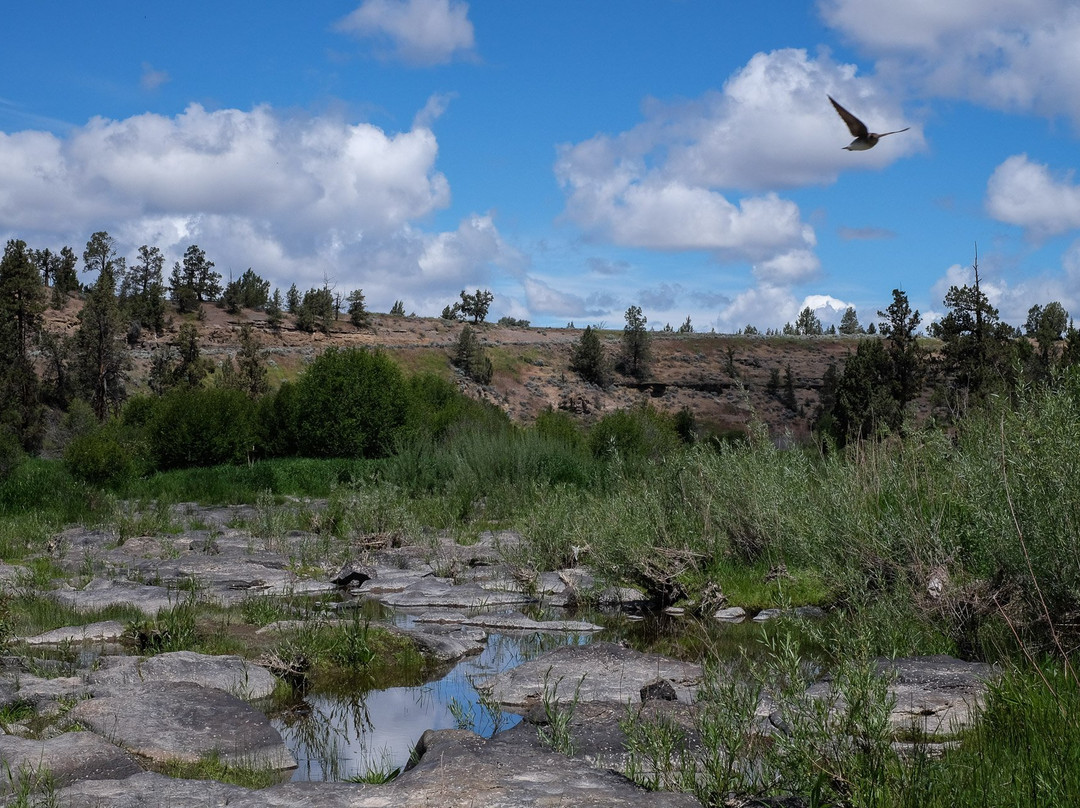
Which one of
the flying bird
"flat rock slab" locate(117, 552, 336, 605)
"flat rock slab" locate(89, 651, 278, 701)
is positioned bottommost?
"flat rock slab" locate(117, 552, 336, 605)

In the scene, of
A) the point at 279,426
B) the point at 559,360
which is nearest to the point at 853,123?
the point at 279,426

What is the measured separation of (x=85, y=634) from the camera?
7.92m

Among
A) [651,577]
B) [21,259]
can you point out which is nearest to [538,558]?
[651,577]

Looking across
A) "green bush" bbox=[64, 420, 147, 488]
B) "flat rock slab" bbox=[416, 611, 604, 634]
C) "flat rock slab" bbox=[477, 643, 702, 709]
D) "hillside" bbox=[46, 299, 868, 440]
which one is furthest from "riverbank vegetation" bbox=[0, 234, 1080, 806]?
"hillside" bbox=[46, 299, 868, 440]

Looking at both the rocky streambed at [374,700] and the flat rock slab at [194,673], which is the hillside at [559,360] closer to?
the rocky streambed at [374,700]

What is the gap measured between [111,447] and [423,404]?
10874mm

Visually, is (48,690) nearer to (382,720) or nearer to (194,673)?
(194,673)

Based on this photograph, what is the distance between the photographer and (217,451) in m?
29.2

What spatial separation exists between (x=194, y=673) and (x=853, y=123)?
17.5 ft

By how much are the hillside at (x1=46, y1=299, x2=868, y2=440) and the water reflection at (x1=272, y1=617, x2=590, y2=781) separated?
44742 mm

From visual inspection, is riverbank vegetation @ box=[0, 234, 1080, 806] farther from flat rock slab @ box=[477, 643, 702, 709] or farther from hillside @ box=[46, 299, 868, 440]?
hillside @ box=[46, 299, 868, 440]

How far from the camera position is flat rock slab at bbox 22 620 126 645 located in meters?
7.83

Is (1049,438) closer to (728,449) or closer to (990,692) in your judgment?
(990,692)

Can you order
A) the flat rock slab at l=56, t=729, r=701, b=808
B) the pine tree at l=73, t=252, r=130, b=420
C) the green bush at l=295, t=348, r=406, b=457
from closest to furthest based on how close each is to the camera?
the flat rock slab at l=56, t=729, r=701, b=808 < the green bush at l=295, t=348, r=406, b=457 < the pine tree at l=73, t=252, r=130, b=420
